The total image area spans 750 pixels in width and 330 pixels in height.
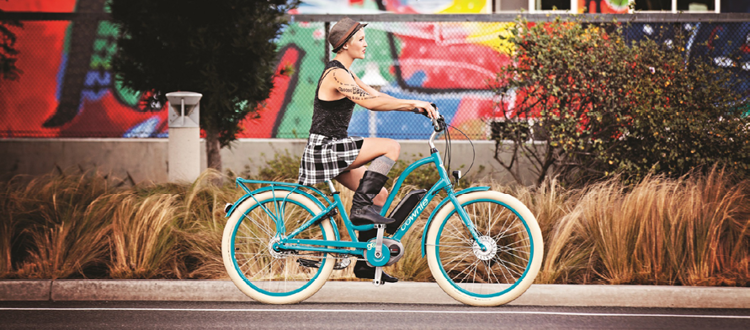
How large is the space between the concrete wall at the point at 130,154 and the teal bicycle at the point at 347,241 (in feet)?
22.2

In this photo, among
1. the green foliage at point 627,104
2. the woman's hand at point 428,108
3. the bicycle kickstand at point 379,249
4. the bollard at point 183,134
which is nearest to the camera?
the woman's hand at point 428,108

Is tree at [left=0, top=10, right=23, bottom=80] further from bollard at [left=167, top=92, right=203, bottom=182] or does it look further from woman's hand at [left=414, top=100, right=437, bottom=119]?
woman's hand at [left=414, top=100, right=437, bottom=119]

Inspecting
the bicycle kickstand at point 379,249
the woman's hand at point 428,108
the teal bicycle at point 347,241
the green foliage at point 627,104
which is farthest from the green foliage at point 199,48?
the woman's hand at point 428,108

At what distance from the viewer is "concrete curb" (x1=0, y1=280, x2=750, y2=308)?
5.98m

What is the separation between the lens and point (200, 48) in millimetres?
9852

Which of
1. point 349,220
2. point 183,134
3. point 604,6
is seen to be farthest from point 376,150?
point 604,6

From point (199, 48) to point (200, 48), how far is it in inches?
0.7

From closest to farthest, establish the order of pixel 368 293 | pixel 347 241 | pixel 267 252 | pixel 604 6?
1. pixel 347 241
2. pixel 267 252
3. pixel 368 293
4. pixel 604 6

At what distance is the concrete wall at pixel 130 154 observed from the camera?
41.5 ft

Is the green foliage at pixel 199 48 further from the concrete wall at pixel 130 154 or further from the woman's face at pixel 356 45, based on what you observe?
the woman's face at pixel 356 45

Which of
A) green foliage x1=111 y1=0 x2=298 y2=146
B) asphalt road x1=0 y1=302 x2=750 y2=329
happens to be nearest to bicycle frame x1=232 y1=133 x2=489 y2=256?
asphalt road x1=0 y1=302 x2=750 y2=329

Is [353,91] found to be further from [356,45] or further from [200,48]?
[200,48]

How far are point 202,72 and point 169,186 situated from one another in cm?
184

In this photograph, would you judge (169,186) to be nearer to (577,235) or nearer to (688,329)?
(577,235)
